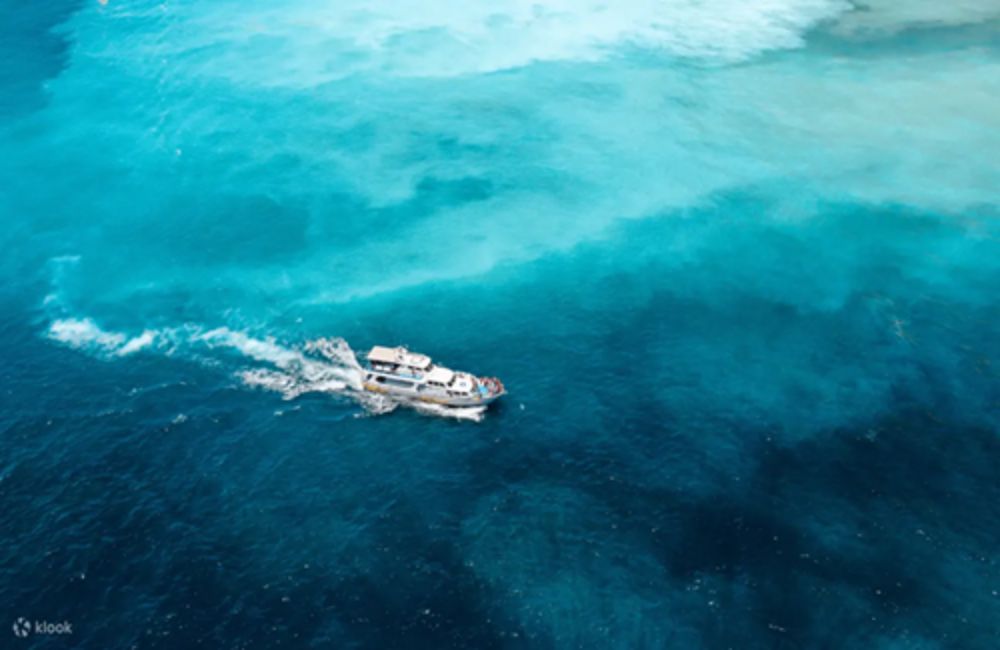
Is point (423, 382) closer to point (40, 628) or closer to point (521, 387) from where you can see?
point (521, 387)

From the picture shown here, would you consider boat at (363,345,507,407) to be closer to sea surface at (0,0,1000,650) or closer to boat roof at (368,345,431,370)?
boat roof at (368,345,431,370)

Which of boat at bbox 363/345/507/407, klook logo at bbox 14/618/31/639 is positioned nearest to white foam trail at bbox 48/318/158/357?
boat at bbox 363/345/507/407

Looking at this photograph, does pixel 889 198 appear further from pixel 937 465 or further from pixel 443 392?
pixel 443 392

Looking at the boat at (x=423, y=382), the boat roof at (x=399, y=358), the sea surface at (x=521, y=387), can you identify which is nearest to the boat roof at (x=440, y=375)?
the boat at (x=423, y=382)

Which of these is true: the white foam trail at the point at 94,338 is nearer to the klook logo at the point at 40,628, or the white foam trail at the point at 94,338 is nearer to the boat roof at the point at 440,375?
the klook logo at the point at 40,628

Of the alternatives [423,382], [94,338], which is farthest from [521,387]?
[94,338]

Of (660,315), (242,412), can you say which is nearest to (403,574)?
(242,412)

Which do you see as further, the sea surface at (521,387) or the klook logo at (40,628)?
the sea surface at (521,387)
